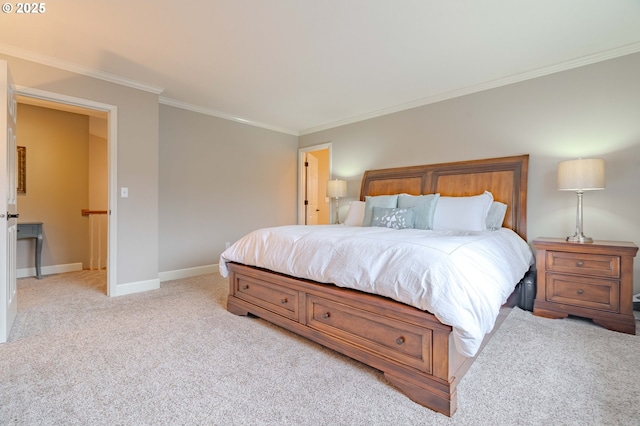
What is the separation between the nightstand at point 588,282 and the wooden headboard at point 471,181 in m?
0.58

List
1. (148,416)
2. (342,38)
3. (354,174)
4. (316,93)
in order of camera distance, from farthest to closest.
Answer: (354,174), (316,93), (342,38), (148,416)

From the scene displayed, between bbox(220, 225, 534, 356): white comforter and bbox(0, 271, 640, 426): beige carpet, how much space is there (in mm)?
413

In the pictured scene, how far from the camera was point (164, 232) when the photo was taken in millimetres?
3969

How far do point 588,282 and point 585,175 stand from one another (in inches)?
35.5

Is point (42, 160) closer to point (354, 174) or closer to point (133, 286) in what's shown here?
point (133, 286)

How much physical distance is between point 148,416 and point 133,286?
2436 millimetres

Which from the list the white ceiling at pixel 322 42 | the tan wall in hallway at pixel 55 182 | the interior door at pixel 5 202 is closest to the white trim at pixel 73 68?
the white ceiling at pixel 322 42

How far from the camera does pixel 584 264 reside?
2.42m

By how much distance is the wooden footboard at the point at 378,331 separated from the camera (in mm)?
1418

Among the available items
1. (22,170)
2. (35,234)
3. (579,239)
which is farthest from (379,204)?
(22,170)

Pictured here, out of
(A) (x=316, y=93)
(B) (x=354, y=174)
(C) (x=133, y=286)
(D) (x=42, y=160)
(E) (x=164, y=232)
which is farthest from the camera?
(B) (x=354, y=174)

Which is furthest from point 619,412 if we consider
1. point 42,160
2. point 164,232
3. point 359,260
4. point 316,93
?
point 42,160

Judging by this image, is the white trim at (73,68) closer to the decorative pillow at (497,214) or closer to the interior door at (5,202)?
the interior door at (5,202)

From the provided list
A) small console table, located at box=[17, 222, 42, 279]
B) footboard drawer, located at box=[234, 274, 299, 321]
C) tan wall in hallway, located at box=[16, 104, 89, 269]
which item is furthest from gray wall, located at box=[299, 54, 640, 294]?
small console table, located at box=[17, 222, 42, 279]
